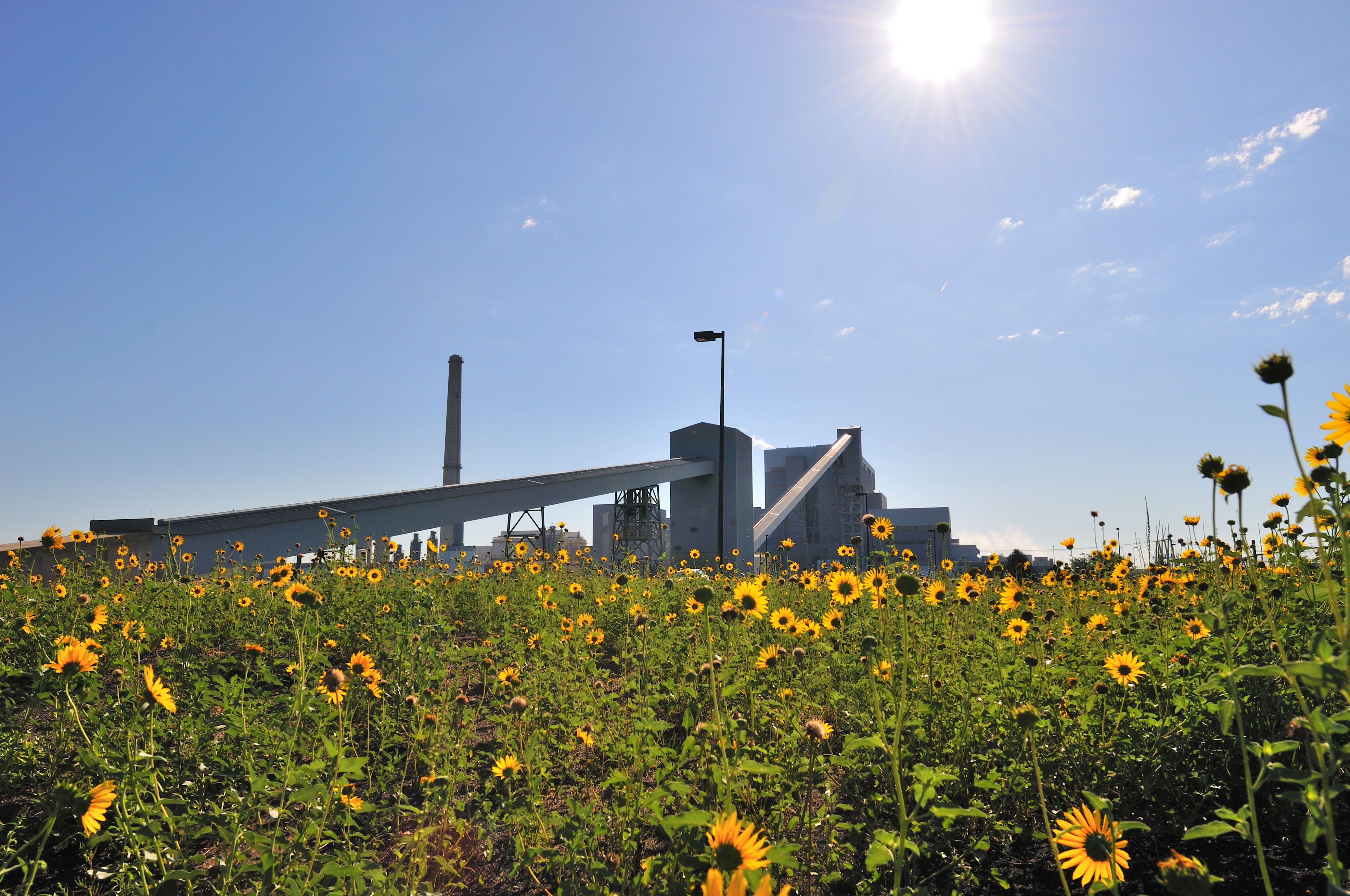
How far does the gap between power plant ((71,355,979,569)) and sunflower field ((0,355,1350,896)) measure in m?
1.14

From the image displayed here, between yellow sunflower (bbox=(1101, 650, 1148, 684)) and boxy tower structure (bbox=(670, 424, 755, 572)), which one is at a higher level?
boxy tower structure (bbox=(670, 424, 755, 572))

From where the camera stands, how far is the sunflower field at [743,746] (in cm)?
139

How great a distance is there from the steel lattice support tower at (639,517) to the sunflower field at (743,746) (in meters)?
21.5

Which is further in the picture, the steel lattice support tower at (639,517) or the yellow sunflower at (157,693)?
the steel lattice support tower at (639,517)

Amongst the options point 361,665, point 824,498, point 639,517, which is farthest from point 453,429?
point 361,665

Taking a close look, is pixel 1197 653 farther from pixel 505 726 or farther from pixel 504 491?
pixel 504 491

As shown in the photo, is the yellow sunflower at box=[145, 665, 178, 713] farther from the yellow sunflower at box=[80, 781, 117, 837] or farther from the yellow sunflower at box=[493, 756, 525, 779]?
the yellow sunflower at box=[493, 756, 525, 779]

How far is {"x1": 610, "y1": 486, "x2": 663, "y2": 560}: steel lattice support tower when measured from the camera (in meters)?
25.6

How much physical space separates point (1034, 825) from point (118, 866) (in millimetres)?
2950

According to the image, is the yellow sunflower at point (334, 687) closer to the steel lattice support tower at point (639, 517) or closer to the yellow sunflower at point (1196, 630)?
the yellow sunflower at point (1196, 630)

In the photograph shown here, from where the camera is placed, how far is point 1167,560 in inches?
189

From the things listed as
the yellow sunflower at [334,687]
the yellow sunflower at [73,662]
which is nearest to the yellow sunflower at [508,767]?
the yellow sunflower at [334,687]

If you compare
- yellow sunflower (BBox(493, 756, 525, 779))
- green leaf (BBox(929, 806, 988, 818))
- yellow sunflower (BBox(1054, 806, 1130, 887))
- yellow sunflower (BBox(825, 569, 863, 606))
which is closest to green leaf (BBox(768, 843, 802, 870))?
green leaf (BBox(929, 806, 988, 818))

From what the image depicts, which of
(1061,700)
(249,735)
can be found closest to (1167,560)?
(1061,700)
